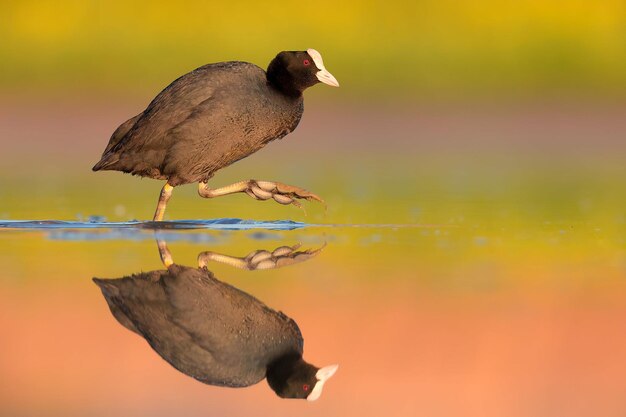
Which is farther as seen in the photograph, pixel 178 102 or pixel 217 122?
pixel 178 102

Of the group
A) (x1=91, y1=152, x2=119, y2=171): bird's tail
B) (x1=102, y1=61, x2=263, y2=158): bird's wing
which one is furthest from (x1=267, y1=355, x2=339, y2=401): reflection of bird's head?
(x1=91, y1=152, x2=119, y2=171): bird's tail

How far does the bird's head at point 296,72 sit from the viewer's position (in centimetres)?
1141

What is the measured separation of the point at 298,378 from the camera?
18.4 feet

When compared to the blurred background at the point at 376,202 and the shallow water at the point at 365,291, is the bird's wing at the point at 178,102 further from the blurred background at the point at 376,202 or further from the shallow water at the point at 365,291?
the blurred background at the point at 376,202

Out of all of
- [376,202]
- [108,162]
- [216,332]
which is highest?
[216,332]

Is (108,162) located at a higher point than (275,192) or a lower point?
higher

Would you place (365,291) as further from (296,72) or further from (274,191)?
(296,72)

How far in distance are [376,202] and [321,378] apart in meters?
8.41

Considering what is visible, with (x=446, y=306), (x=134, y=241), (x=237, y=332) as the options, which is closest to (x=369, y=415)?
(x=237, y=332)

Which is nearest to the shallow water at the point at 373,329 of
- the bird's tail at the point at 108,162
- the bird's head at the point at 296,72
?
the bird's tail at the point at 108,162

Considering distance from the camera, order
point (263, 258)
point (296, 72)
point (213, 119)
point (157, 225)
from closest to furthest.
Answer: point (263, 258) < point (213, 119) < point (157, 225) < point (296, 72)

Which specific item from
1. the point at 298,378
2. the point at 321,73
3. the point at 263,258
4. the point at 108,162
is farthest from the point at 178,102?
the point at 298,378

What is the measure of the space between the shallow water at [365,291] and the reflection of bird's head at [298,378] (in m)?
0.07

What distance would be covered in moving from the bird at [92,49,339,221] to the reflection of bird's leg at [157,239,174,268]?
4.46ft
